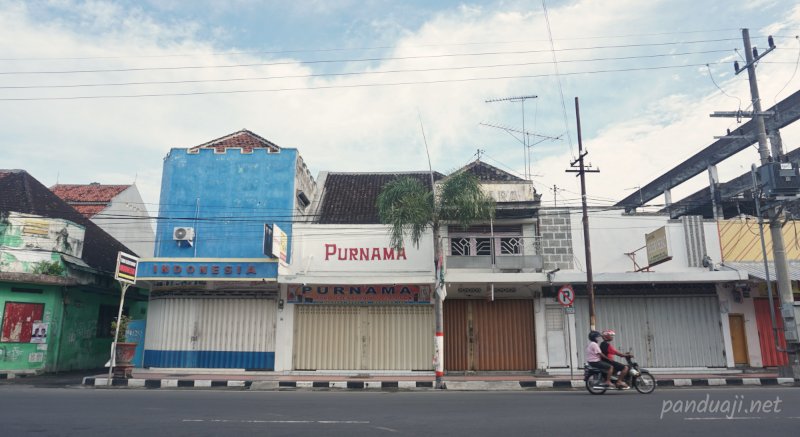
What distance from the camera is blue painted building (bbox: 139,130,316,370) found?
17875 mm

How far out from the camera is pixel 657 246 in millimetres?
16922

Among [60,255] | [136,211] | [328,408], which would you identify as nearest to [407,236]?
[328,408]

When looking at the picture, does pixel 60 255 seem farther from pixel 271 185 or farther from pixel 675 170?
pixel 675 170

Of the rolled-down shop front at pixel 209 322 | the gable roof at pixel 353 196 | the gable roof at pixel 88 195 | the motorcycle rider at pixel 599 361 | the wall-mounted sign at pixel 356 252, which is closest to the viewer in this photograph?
the motorcycle rider at pixel 599 361

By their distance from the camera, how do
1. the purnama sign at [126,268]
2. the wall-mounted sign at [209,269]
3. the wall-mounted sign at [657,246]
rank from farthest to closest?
1. the wall-mounted sign at [209,269]
2. the wall-mounted sign at [657,246]
3. the purnama sign at [126,268]

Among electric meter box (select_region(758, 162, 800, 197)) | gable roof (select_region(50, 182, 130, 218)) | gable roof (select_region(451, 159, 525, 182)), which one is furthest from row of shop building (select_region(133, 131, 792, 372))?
gable roof (select_region(50, 182, 130, 218))

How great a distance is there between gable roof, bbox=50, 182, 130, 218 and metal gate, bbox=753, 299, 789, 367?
2968 centimetres

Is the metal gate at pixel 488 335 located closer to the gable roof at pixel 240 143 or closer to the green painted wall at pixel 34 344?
the gable roof at pixel 240 143

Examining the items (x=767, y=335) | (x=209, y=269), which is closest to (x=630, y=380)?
(x=767, y=335)

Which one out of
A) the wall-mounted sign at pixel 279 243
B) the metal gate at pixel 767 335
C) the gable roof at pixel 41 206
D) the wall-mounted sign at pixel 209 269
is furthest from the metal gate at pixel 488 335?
the gable roof at pixel 41 206

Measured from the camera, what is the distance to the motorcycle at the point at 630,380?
1166cm

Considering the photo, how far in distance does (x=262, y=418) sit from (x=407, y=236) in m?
11.3

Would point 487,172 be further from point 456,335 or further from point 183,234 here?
point 183,234

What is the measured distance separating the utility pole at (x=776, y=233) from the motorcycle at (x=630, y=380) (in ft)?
19.7
